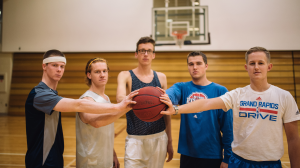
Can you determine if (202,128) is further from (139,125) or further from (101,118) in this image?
(101,118)

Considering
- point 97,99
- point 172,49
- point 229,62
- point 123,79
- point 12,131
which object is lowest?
point 12,131

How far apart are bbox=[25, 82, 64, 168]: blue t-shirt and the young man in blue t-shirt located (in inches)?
50.2

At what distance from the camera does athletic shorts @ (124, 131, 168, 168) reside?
7.25ft

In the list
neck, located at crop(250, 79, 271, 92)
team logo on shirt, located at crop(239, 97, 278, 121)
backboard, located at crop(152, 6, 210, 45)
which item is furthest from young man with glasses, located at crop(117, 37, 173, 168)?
backboard, located at crop(152, 6, 210, 45)

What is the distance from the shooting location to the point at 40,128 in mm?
1853

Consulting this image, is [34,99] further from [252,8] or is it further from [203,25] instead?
[252,8]

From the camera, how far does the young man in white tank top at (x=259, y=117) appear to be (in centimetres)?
169

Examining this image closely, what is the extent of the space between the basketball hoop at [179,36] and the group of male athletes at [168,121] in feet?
19.1

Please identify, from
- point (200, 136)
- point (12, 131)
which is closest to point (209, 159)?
point (200, 136)

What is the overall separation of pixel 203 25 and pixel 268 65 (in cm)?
749

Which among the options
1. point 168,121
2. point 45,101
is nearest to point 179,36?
point 168,121

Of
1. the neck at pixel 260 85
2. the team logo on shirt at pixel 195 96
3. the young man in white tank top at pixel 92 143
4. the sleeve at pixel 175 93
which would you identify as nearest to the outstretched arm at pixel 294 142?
the neck at pixel 260 85

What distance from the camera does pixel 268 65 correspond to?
1.83 m

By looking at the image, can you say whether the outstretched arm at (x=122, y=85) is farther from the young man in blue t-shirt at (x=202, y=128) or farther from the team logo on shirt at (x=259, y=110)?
the team logo on shirt at (x=259, y=110)
